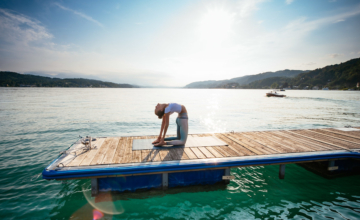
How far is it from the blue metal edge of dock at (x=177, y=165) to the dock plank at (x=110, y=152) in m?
0.33

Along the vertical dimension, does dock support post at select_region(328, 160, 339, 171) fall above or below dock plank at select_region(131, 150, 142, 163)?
below

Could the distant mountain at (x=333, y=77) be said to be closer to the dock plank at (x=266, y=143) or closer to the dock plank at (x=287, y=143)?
the dock plank at (x=287, y=143)

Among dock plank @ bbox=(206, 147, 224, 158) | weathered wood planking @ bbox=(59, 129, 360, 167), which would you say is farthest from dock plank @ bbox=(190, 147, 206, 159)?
dock plank @ bbox=(206, 147, 224, 158)

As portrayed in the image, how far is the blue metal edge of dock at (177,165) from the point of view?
15.9 ft

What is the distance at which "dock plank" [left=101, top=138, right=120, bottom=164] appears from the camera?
5.48m

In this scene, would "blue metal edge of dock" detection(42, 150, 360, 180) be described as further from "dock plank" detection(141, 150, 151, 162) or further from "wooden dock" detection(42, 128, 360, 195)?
"dock plank" detection(141, 150, 151, 162)

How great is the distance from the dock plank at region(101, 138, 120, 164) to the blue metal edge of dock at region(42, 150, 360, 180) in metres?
0.33

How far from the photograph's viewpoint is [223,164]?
569cm

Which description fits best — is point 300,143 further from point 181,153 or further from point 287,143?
point 181,153

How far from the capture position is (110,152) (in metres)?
6.27

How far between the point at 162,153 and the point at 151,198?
4.94 ft

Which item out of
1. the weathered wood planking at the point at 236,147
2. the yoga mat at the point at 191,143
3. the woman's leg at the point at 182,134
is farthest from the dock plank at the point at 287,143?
the woman's leg at the point at 182,134

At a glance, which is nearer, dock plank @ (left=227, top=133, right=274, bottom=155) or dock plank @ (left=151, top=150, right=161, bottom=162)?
dock plank @ (left=151, top=150, right=161, bottom=162)

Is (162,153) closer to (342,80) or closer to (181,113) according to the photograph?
(181,113)
